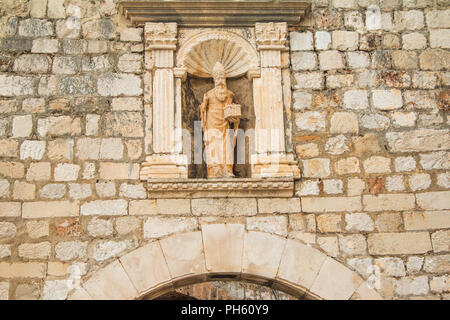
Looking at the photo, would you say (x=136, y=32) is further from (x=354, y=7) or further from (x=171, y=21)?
(x=354, y=7)

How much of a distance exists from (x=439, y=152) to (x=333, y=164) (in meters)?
0.93

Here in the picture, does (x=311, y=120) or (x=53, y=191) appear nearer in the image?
(x=53, y=191)

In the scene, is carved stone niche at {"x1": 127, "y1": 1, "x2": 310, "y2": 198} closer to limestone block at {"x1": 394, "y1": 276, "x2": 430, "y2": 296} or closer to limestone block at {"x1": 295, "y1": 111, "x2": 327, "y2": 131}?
limestone block at {"x1": 295, "y1": 111, "x2": 327, "y2": 131}

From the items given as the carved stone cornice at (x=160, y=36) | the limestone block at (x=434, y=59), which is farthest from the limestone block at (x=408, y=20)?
the carved stone cornice at (x=160, y=36)

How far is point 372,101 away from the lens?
516 cm

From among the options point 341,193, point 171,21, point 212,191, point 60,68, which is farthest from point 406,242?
point 60,68

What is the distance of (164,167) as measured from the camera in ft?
16.0

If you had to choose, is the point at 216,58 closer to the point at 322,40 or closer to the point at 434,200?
the point at 322,40

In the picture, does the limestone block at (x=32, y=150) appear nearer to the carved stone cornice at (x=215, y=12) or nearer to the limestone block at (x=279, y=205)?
the carved stone cornice at (x=215, y=12)

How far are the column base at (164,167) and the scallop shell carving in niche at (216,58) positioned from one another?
2.83 feet

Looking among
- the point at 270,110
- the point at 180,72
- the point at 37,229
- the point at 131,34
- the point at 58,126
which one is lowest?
the point at 37,229

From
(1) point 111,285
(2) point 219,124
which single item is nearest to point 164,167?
(2) point 219,124

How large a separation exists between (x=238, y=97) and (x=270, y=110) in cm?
45

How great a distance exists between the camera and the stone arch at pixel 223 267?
4.65m
